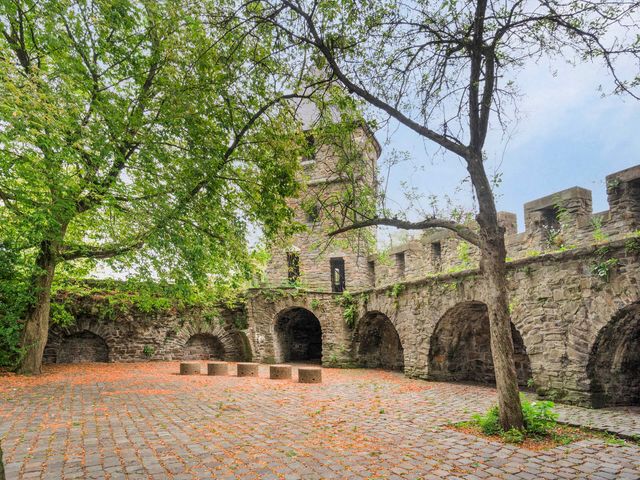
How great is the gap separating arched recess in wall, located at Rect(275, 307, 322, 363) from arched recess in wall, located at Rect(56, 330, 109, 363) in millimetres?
6990

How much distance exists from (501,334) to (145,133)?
771 cm

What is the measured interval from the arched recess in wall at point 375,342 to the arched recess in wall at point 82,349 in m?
9.97

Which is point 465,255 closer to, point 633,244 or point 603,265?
point 603,265

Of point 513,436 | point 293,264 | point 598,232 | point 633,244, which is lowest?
point 513,436

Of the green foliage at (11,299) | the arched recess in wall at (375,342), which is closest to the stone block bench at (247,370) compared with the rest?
the arched recess in wall at (375,342)

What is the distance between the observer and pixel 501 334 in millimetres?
5656

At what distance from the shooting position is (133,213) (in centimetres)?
866

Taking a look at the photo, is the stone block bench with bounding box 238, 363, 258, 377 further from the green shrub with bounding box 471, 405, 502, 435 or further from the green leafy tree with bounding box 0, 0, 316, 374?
the green shrub with bounding box 471, 405, 502, 435

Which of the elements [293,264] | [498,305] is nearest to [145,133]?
[498,305]

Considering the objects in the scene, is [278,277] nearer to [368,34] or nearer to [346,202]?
[346,202]

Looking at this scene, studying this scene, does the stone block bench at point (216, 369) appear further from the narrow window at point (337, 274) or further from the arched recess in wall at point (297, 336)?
the narrow window at point (337, 274)

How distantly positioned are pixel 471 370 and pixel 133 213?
10206 millimetres

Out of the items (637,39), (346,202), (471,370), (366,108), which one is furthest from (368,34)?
(471,370)

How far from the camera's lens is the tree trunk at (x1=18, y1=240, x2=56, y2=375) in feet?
36.1
